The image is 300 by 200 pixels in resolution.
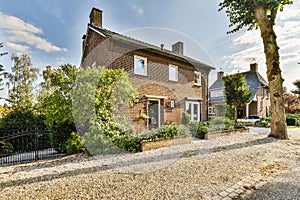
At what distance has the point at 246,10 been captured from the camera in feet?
30.4

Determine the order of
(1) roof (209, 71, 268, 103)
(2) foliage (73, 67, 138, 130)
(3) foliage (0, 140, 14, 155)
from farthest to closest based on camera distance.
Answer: (1) roof (209, 71, 268, 103) → (3) foliage (0, 140, 14, 155) → (2) foliage (73, 67, 138, 130)

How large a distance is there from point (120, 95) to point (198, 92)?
9761 millimetres

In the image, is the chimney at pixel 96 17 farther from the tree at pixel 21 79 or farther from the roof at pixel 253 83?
the roof at pixel 253 83

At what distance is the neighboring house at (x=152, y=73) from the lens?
1038 cm

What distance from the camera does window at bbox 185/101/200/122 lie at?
14163mm

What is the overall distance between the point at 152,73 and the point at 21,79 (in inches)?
593

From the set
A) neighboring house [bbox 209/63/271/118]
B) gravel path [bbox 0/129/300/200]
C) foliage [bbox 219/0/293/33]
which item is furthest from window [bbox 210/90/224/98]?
gravel path [bbox 0/129/300/200]

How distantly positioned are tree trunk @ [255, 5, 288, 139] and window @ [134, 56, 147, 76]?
682 centimetres

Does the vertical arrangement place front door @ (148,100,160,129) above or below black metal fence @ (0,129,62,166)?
above

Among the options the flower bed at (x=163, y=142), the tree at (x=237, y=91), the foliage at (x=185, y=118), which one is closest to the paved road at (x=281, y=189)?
the flower bed at (x=163, y=142)

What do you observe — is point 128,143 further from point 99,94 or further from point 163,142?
point 99,94

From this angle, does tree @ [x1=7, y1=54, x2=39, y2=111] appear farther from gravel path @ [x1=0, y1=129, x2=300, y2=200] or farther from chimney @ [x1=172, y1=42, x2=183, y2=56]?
gravel path @ [x1=0, y1=129, x2=300, y2=200]

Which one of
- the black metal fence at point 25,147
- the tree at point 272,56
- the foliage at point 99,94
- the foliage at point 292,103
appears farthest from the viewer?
the foliage at point 292,103

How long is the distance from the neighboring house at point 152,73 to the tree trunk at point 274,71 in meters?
5.83
